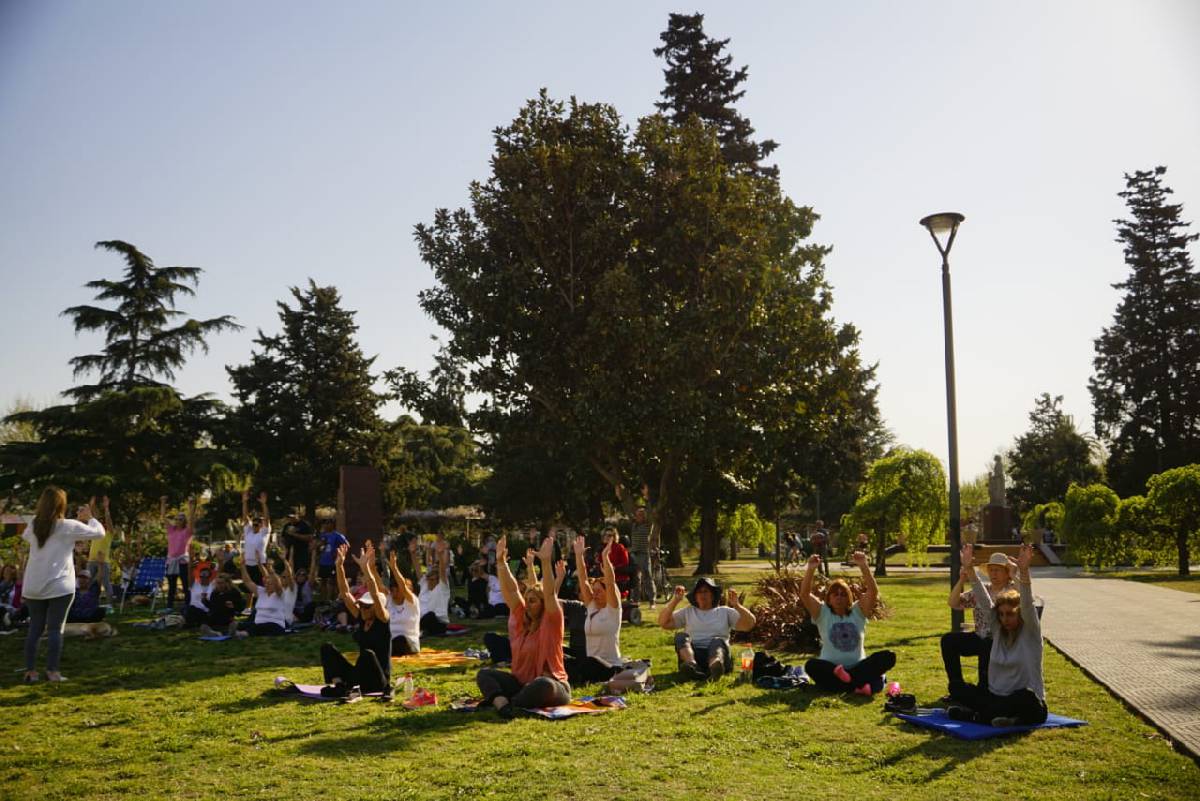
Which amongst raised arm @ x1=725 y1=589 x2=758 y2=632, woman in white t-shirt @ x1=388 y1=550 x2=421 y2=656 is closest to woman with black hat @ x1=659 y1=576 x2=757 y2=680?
raised arm @ x1=725 y1=589 x2=758 y2=632

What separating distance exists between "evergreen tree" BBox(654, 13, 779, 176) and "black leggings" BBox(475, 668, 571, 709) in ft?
107

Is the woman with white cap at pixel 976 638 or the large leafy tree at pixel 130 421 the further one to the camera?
the large leafy tree at pixel 130 421

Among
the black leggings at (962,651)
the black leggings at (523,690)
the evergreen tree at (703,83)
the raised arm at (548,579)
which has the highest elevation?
the evergreen tree at (703,83)

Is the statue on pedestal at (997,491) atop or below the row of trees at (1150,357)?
below

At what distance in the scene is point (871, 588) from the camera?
9922mm

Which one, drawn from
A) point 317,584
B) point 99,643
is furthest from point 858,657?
point 317,584

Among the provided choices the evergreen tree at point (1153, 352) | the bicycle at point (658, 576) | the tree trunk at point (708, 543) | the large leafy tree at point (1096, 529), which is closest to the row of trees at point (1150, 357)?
the evergreen tree at point (1153, 352)

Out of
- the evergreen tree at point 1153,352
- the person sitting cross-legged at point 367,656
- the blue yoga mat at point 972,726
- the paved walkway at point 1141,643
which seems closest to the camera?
the blue yoga mat at point 972,726

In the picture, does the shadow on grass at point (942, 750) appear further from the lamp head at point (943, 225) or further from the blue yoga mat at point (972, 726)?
the lamp head at point (943, 225)

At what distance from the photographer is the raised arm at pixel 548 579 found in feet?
28.5

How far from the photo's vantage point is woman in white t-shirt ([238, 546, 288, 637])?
16.4 m

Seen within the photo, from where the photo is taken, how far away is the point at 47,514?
10.5 metres

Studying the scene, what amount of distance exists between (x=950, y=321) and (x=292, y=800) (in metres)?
11.4

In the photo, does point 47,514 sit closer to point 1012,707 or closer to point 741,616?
point 741,616
